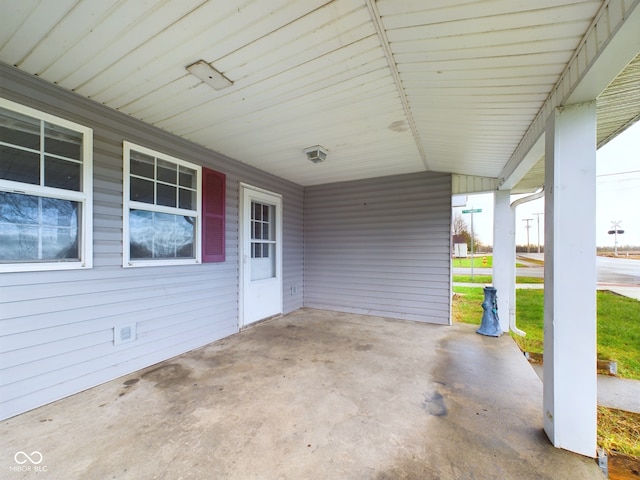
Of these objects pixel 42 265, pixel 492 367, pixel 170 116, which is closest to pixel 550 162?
pixel 492 367

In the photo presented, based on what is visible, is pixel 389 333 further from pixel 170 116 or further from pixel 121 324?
pixel 170 116

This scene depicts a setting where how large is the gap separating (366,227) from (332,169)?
1.36 metres

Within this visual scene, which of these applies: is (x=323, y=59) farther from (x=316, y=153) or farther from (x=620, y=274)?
(x=620, y=274)

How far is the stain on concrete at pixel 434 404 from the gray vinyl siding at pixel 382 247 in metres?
2.40

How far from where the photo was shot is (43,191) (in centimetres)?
216

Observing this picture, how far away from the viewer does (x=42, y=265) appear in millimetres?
2135

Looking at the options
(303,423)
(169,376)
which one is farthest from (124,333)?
(303,423)

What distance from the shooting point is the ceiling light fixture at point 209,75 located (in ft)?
6.22

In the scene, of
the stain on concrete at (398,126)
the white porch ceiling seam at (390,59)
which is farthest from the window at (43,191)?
the stain on concrete at (398,126)

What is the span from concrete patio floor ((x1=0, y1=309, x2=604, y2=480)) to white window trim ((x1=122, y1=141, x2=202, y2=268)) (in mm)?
1160

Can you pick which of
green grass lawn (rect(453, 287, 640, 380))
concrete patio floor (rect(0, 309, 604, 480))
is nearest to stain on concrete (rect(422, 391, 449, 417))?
concrete patio floor (rect(0, 309, 604, 480))

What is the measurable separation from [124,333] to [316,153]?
3090 mm

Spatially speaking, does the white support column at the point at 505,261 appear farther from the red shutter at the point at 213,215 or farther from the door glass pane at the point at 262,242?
the red shutter at the point at 213,215

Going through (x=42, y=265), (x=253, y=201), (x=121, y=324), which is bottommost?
(x=121, y=324)
